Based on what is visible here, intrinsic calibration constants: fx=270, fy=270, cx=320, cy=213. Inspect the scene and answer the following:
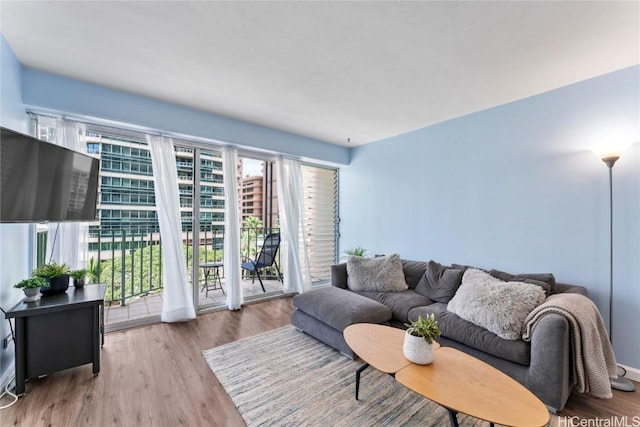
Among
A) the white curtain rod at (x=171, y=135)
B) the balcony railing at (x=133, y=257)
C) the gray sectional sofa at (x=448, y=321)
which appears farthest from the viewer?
the balcony railing at (x=133, y=257)

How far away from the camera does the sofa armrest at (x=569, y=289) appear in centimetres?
226

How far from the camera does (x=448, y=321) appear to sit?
2.32 metres

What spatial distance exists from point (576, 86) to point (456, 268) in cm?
205

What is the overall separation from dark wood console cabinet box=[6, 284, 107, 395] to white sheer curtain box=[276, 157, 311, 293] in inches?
94.4

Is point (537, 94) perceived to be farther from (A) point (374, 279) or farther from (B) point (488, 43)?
(A) point (374, 279)

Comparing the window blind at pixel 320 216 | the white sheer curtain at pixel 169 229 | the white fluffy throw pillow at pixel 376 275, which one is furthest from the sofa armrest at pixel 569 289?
the white sheer curtain at pixel 169 229

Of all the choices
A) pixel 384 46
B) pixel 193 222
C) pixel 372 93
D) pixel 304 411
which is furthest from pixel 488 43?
pixel 193 222

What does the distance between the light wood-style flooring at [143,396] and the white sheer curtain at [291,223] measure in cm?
169

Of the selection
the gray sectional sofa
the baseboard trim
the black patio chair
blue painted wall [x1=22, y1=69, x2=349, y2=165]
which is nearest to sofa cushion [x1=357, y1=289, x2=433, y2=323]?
the gray sectional sofa

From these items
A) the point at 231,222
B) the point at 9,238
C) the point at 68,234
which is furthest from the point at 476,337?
the point at 68,234

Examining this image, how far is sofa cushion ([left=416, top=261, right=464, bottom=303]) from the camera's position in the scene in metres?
2.81

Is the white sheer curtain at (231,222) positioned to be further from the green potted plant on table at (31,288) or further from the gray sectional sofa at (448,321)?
the green potted plant on table at (31,288)

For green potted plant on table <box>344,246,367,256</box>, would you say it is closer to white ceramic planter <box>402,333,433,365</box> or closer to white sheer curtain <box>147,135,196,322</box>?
white sheer curtain <box>147,135,196,322</box>

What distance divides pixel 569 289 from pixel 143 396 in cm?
349
